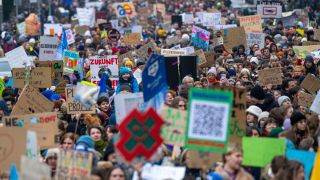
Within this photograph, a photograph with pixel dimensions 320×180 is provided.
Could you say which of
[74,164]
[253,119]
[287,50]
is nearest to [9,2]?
[287,50]

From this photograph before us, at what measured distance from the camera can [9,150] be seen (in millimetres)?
11789

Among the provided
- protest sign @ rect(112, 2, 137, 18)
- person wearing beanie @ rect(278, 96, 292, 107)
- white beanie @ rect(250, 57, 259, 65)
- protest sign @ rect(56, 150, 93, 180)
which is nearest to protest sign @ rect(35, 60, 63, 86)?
white beanie @ rect(250, 57, 259, 65)

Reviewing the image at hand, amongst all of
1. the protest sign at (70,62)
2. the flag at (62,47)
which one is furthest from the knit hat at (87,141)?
the flag at (62,47)

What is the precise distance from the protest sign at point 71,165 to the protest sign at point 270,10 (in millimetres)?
23600

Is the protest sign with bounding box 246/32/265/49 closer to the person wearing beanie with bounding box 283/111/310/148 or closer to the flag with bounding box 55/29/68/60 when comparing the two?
the flag with bounding box 55/29/68/60

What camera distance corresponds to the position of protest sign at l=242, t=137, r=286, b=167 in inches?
461

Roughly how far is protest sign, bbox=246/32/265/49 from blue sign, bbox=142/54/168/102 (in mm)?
15344

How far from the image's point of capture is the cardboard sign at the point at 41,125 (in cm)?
1276

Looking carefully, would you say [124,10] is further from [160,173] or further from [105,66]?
[160,173]

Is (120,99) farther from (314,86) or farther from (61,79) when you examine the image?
(61,79)

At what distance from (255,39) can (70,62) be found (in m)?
6.44

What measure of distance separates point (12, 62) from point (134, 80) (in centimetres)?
491

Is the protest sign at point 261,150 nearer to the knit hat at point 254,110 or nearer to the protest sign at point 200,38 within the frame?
the knit hat at point 254,110

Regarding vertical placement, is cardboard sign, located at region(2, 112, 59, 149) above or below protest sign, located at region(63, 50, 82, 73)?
above
